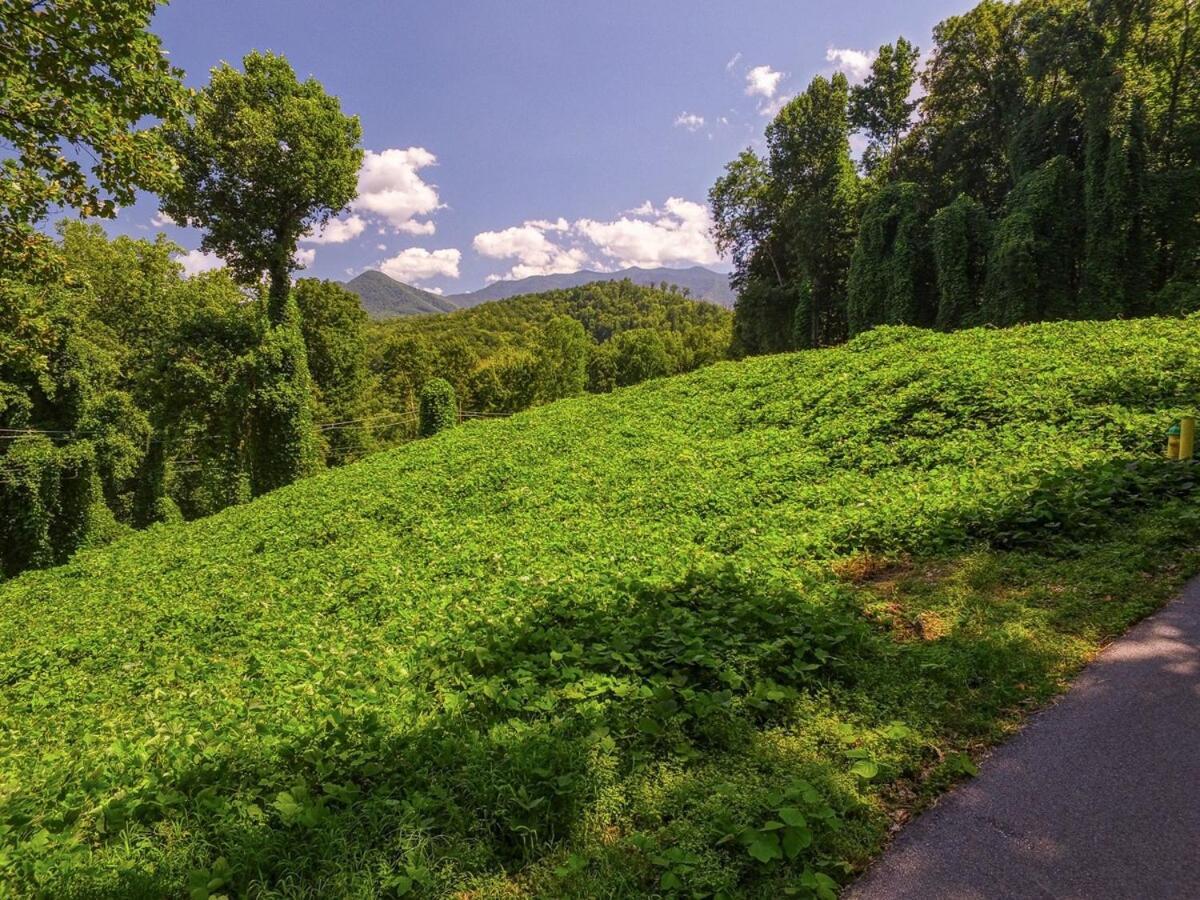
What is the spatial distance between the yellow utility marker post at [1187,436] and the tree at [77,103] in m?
10.7

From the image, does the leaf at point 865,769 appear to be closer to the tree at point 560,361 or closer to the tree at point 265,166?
the tree at point 265,166

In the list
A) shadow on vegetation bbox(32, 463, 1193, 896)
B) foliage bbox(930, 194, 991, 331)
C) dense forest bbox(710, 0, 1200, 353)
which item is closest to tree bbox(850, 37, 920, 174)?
dense forest bbox(710, 0, 1200, 353)

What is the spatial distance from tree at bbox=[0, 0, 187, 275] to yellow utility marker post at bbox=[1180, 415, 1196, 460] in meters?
10.7

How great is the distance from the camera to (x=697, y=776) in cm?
280

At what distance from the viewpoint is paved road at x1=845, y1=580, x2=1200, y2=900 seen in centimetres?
206

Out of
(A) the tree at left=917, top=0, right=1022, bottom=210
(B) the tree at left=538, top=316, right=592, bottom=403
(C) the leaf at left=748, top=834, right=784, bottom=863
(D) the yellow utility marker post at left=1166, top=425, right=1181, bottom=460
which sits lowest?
(C) the leaf at left=748, top=834, right=784, bottom=863

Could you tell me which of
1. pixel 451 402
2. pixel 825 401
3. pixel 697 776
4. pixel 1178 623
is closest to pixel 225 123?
pixel 451 402

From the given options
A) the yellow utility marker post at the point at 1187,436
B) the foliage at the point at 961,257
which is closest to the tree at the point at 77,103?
the yellow utility marker post at the point at 1187,436

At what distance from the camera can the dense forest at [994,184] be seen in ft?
64.3

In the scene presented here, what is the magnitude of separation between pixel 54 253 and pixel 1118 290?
28353 mm

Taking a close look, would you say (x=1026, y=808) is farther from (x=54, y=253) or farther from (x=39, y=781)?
(x=54, y=253)

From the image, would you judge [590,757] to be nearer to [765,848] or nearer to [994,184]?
[765,848]

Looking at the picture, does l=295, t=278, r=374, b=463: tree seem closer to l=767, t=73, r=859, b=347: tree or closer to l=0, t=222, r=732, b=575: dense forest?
l=0, t=222, r=732, b=575: dense forest

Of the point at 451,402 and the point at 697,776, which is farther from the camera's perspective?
the point at 451,402
